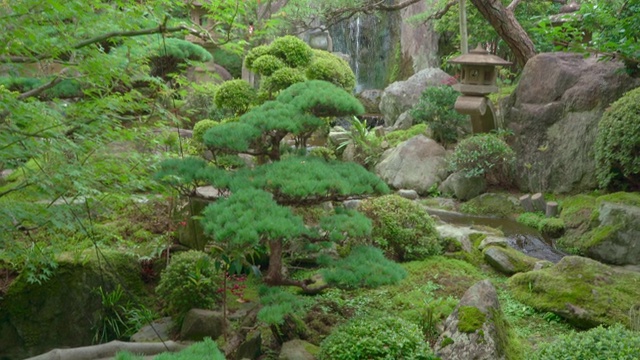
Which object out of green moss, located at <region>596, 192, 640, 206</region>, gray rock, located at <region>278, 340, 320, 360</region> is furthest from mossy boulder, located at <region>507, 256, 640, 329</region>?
green moss, located at <region>596, 192, 640, 206</region>

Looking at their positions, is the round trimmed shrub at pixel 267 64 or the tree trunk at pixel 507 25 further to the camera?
the tree trunk at pixel 507 25

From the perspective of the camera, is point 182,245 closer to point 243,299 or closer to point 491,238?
point 243,299

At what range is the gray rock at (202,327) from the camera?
510 centimetres

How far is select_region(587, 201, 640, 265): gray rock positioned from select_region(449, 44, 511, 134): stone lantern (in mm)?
3772

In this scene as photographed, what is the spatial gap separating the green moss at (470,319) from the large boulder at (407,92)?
42.0ft

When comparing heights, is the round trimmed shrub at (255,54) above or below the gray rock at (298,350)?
above

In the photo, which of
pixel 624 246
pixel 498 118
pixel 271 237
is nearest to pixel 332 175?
pixel 271 237

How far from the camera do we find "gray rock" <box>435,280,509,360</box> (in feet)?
14.0

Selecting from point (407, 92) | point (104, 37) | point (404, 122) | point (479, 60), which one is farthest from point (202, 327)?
point (407, 92)

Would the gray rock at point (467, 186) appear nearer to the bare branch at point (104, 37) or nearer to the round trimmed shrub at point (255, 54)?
the round trimmed shrub at point (255, 54)

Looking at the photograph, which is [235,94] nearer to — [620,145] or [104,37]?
[104,37]

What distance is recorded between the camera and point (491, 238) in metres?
7.95

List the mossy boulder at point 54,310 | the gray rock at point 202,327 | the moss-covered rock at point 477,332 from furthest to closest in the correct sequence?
1. the mossy boulder at point 54,310
2. the gray rock at point 202,327
3. the moss-covered rock at point 477,332

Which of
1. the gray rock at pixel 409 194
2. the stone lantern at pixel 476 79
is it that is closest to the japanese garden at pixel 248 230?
the gray rock at pixel 409 194
